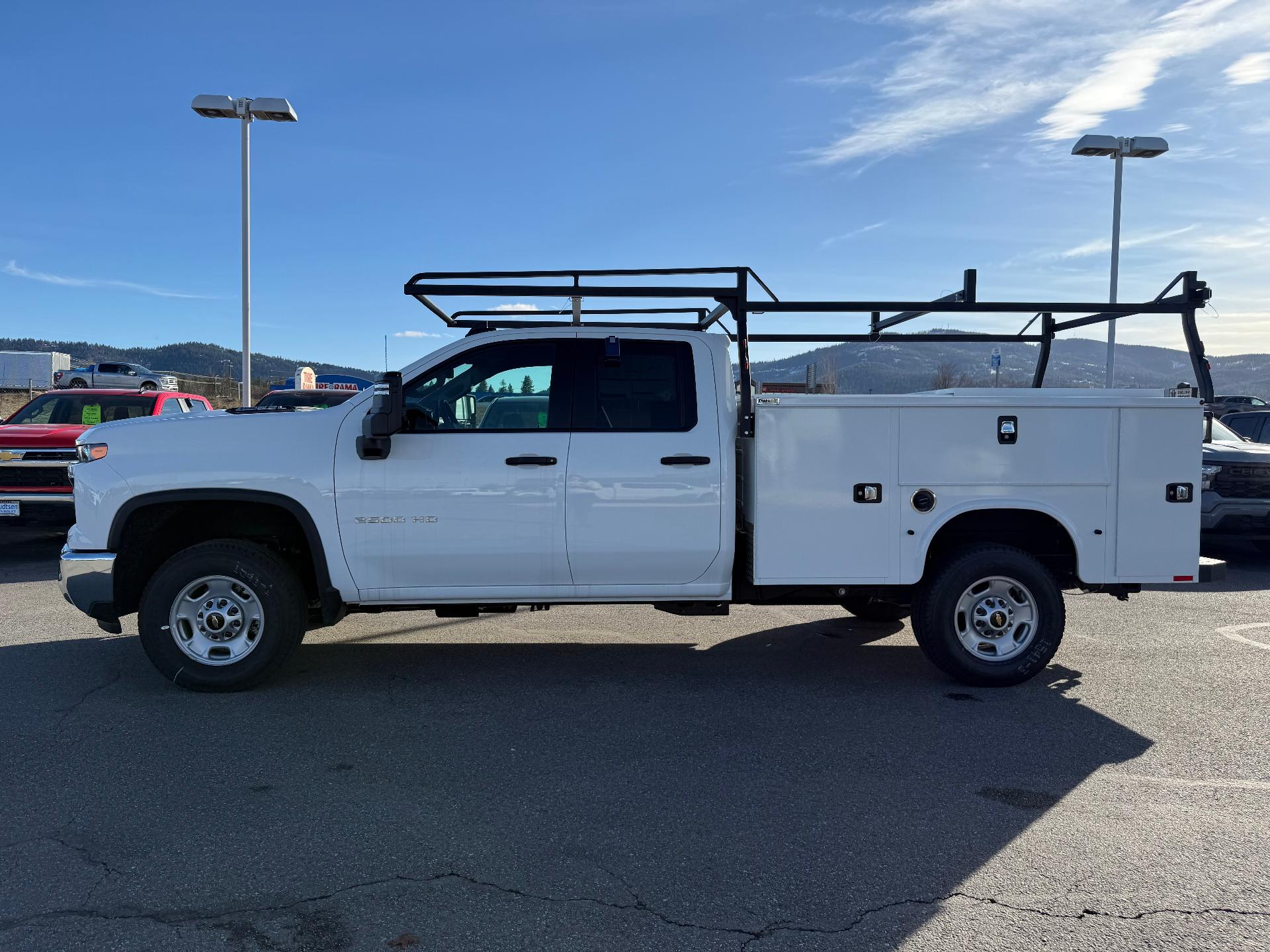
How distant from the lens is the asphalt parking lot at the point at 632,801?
10.3ft

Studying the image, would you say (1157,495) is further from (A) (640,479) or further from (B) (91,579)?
(B) (91,579)

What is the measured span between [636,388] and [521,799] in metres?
2.58

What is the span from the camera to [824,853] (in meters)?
3.63

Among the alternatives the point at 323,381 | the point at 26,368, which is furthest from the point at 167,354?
the point at 323,381

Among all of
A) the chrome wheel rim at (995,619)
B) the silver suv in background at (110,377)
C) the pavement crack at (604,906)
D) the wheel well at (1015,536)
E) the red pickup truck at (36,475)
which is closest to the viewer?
the pavement crack at (604,906)

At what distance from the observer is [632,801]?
409 centimetres

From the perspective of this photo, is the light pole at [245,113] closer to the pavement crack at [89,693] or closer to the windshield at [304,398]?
the windshield at [304,398]

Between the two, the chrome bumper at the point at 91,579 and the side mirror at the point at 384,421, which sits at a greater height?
the side mirror at the point at 384,421

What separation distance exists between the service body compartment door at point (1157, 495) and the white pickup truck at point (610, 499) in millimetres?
14

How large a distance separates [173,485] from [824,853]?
4.06m

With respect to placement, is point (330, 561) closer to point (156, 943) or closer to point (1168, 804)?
point (156, 943)

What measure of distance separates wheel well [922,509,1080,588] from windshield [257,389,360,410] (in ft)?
28.5

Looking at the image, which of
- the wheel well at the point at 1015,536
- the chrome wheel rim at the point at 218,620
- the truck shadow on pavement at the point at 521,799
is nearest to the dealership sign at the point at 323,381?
the chrome wheel rim at the point at 218,620

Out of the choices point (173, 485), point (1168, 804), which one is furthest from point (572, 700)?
point (1168, 804)
